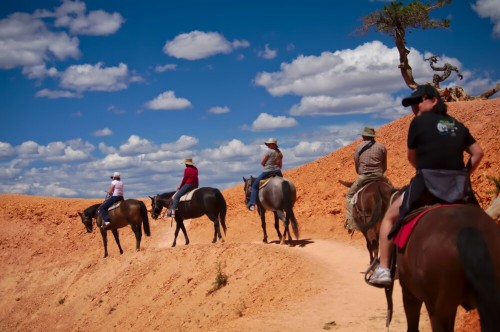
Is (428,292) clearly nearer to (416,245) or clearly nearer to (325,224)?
(416,245)

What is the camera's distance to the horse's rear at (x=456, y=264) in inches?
191

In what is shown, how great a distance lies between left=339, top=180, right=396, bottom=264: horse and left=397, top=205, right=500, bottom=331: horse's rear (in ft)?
20.6

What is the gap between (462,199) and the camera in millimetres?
5855

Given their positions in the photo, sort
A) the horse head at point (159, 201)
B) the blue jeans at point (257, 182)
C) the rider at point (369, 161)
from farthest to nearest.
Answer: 1. the horse head at point (159, 201)
2. the blue jeans at point (257, 182)
3. the rider at point (369, 161)

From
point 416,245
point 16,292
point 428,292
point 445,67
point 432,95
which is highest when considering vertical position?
point 445,67

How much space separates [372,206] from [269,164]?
615 centimetres

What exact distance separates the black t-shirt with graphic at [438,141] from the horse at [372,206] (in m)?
5.84

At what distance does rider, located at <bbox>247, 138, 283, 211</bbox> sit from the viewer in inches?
700

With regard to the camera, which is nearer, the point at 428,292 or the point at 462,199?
the point at 428,292

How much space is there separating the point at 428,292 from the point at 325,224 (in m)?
18.6

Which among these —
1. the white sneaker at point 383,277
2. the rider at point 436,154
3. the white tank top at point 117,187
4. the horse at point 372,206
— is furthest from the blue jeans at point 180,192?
the rider at point 436,154

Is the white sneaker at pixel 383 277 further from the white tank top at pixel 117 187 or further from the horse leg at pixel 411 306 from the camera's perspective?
the white tank top at pixel 117 187

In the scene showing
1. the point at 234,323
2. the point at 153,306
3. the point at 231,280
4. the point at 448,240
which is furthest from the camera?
the point at 153,306

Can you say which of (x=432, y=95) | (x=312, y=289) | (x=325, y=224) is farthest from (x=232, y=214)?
(x=432, y=95)
